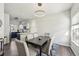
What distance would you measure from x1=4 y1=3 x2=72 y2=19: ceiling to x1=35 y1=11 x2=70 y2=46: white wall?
9cm

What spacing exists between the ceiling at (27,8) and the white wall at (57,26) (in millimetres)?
94

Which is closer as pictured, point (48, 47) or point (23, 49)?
point (23, 49)

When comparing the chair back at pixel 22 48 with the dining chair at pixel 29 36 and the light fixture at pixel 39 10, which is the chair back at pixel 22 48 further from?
the light fixture at pixel 39 10

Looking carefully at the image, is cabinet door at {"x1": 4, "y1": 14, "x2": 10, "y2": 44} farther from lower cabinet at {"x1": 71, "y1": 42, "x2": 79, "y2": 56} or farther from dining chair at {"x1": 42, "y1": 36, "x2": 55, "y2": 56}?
lower cabinet at {"x1": 71, "y1": 42, "x2": 79, "y2": 56}

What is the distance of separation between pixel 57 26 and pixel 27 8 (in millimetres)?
564

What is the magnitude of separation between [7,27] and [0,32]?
0.42 ft

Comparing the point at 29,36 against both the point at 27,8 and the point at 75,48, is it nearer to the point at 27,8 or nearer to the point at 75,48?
the point at 27,8

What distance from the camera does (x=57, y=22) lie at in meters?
1.56

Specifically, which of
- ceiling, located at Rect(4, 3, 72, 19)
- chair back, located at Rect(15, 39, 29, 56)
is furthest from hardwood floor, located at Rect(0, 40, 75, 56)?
ceiling, located at Rect(4, 3, 72, 19)

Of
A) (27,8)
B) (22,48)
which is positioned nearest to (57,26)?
(27,8)

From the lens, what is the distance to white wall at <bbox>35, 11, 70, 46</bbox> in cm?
154

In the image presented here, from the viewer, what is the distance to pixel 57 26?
156 centimetres

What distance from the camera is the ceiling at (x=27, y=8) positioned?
1481mm

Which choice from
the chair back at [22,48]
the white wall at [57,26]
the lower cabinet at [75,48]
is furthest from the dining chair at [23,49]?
the lower cabinet at [75,48]
